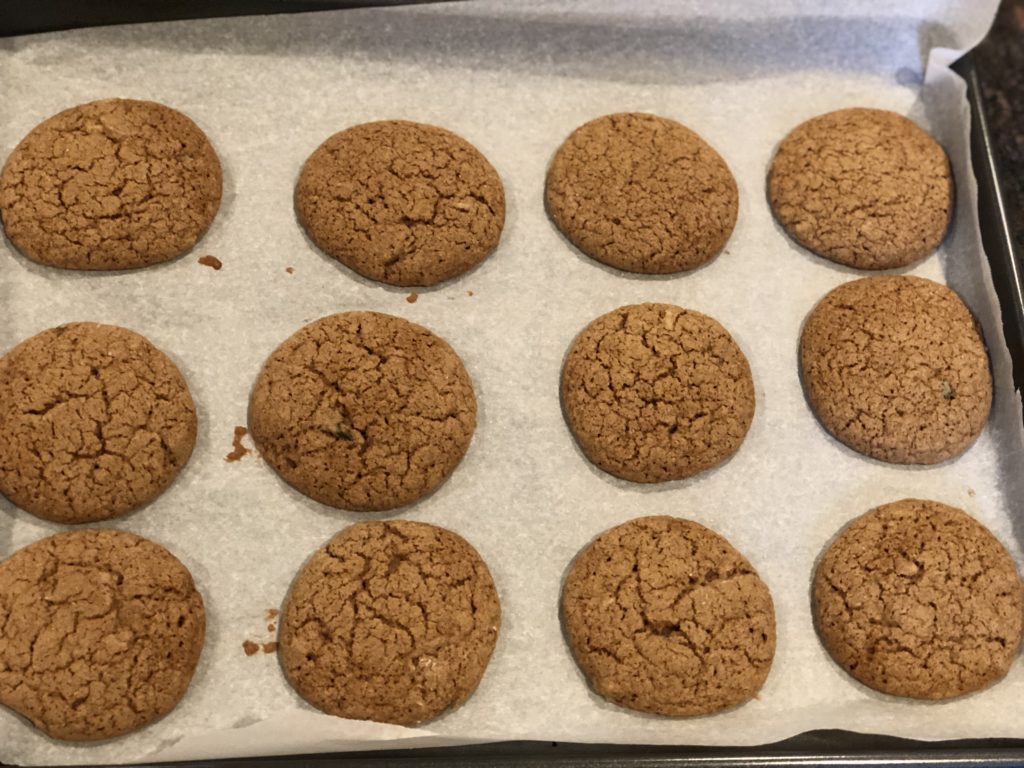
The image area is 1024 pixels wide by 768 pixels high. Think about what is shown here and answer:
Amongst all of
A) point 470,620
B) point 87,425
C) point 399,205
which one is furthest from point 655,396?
point 87,425

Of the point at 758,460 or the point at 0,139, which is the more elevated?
the point at 0,139

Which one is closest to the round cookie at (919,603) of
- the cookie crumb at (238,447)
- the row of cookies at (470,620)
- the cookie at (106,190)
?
the row of cookies at (470,620)

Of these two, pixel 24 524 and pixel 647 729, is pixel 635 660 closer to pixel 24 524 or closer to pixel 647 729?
pixel 647 729

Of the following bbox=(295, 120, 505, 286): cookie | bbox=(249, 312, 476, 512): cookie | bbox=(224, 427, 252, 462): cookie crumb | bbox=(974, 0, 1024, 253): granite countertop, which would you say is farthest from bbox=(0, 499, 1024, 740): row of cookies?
bbox=(974, 0, 1024, 253): granite countertop

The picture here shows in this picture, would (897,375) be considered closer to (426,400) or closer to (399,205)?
(426,400)

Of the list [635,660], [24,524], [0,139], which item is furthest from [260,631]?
[0,139]

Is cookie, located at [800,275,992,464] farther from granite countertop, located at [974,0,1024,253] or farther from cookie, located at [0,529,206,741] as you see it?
cookie, located at [0,529,206,741]

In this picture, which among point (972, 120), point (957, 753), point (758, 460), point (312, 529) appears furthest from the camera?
point (972, 120)
